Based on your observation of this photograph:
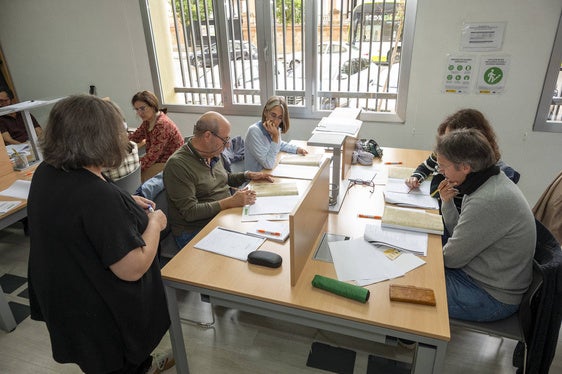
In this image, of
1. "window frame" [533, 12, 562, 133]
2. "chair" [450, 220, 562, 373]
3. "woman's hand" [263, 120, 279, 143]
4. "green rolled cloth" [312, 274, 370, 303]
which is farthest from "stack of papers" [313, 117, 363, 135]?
"window frame" [533, 12, 562, 133]

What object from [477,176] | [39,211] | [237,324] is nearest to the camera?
[39,211]

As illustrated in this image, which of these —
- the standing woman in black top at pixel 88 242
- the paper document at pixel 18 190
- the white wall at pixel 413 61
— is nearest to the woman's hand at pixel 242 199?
the standing woman in black top at pixel 88 242

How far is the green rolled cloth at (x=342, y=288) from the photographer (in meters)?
1.30

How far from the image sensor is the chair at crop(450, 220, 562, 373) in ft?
4.44

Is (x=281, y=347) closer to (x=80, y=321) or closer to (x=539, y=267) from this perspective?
(x=80, y=321)

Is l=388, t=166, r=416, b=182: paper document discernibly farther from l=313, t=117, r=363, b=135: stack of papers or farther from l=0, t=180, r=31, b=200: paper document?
l=0, t=180, r=31, b=200: paper document

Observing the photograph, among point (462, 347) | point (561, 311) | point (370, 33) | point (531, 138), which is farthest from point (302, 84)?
point (561, 311)

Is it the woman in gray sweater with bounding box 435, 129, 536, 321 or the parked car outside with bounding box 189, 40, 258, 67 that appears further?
the parked car outside with bounding box 189, 40, 258, 67

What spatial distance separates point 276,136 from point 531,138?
225 centimetres

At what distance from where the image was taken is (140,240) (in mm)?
1165

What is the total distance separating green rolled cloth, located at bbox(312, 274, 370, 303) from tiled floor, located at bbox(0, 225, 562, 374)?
30.3 inches

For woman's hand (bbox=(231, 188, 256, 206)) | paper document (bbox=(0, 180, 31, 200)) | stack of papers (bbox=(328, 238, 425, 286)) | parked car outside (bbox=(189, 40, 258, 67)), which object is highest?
parked car outside (bbox=(189, 40, 258, 67))

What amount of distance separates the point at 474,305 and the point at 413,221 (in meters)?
0.45

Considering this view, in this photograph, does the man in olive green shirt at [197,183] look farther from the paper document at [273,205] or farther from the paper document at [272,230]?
the paper document at [272,230]
